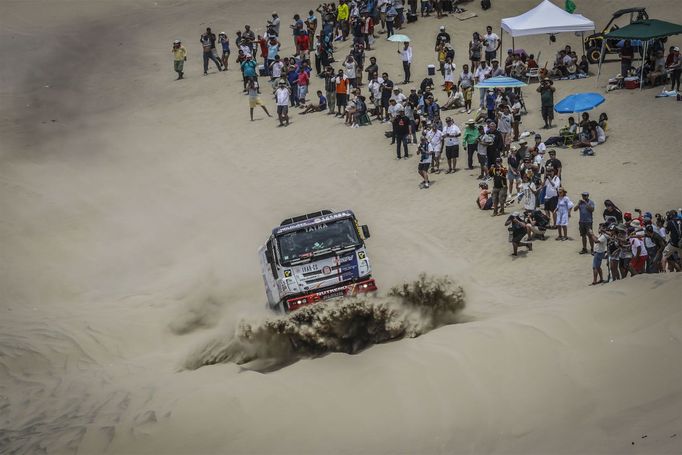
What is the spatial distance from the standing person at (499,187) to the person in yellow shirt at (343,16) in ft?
54.0

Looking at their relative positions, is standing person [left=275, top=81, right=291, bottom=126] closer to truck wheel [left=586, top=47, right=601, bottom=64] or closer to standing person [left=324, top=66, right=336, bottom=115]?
standing person [left=324, top=66, right=336, bottom=115]

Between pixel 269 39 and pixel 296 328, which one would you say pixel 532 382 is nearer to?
pixel 296 328

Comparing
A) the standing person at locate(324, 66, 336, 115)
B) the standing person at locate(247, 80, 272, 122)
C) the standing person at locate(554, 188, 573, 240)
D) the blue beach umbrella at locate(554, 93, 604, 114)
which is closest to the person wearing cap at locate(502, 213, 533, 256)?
the standing person at locate(554, 188, 573, 240)

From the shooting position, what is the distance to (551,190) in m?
21.2

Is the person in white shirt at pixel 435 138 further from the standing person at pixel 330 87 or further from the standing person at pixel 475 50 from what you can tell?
the standing person at pixel 475 50

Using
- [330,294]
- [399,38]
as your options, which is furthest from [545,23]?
[330,294]

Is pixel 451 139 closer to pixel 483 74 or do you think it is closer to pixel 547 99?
pixel 547 99

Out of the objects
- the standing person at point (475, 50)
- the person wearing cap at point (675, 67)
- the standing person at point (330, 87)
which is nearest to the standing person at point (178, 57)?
the standing person at point (330, 87)

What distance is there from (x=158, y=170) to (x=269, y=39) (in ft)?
29.2

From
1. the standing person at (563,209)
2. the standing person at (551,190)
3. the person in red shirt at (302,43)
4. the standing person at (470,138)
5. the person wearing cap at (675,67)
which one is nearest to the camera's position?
the standing person at (563,209)

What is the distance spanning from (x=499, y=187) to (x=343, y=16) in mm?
17436

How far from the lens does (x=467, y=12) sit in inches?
1496

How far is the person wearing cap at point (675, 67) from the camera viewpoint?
27906 millimetres

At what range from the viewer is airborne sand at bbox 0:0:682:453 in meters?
10.5
